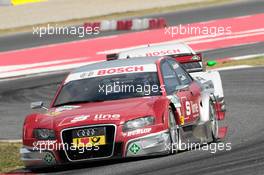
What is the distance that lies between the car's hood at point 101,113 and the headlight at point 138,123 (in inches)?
1.9

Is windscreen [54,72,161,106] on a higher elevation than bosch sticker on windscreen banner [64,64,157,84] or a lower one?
lower

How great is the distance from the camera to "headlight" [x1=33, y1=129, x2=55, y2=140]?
10477 mm

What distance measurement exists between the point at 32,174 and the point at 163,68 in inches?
96.1

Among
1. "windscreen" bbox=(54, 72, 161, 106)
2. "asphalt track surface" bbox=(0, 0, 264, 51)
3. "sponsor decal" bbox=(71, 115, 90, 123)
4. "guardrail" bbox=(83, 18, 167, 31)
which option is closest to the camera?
"sponsor decal" bbox=(71, 115, 90, 123)

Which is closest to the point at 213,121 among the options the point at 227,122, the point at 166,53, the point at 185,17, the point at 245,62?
the point at 227,122

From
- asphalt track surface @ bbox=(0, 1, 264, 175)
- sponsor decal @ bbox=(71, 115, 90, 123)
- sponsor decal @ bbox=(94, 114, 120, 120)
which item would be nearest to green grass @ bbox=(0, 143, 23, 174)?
asphalt track surface @ bbox=(0, 1, 264, 175)

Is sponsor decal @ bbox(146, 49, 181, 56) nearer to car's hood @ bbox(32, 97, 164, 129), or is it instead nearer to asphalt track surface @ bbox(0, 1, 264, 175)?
asphalt track surface @ bbox(0, 1, 264, 175)

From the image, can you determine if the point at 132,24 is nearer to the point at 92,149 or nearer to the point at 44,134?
the point at 44,134

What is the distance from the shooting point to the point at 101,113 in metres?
10.5

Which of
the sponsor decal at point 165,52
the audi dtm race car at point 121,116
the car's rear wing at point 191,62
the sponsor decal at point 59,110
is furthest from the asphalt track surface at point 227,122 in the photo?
the sponsor decal at point 165,52

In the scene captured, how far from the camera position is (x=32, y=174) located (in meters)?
10.5

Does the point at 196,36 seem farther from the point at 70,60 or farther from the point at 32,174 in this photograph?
the point at 32,174

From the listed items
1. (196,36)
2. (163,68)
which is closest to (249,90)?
(163,68)

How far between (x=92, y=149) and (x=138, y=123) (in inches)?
23.9
